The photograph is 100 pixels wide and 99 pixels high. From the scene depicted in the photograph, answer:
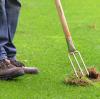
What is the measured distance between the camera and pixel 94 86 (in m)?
4.85

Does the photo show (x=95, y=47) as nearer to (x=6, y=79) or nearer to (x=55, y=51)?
(x=55, y=51)

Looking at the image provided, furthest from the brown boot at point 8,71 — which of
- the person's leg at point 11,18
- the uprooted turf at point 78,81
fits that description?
the uprooted turf at point 78,81

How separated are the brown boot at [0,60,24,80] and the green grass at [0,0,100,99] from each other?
0.07m

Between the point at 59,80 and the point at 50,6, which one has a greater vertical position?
the point at 59,80

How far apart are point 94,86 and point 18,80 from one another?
78 cm

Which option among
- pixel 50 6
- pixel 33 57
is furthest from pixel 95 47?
pixel 50 6

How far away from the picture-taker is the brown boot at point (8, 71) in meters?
4.89

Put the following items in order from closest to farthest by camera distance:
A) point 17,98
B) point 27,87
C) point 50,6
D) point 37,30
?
point 17,98 < point 27,87 < point 37,30 < point 50,6

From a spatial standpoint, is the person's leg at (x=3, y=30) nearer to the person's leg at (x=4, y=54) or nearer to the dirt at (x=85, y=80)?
the person's leg at (x=4, y=54)

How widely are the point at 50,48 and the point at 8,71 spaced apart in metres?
1.97

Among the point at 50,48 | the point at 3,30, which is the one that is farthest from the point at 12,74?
the point at 50,48

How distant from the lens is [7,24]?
5.23 m

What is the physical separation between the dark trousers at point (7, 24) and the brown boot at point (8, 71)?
0.08 meters

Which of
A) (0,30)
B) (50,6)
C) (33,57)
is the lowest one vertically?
(50,6)
